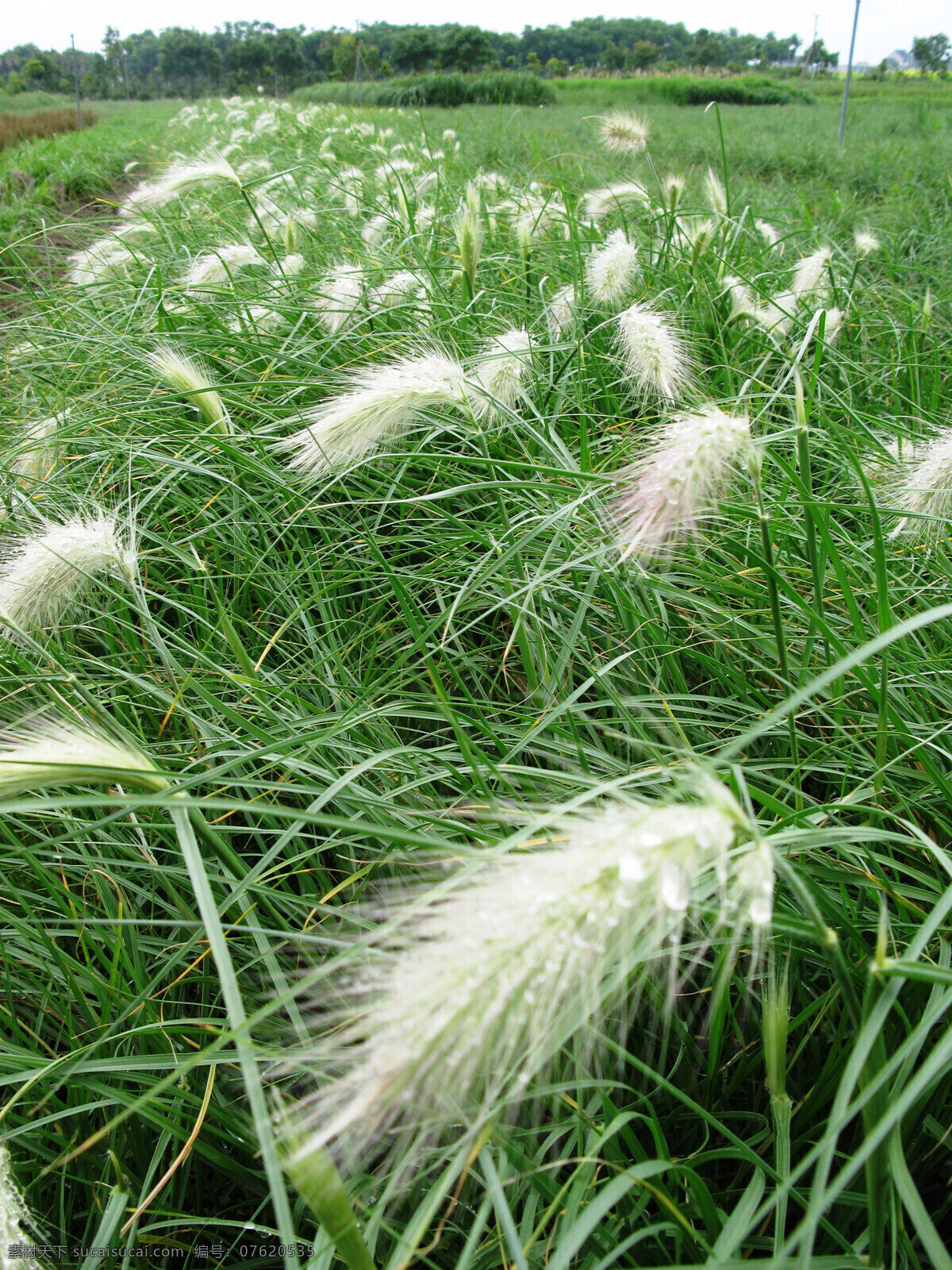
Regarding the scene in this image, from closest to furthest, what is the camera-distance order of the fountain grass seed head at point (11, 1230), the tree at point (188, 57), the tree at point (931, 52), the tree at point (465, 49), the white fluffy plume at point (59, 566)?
the fountain grass seed head at point (11, 1230) < the white fluffy plume at point (59, 566) < the tree at point (931, 52) < the tree at point (465, 49) < the tree at point (188, 57)

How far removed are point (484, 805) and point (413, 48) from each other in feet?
123

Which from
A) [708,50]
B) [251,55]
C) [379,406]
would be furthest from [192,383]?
[251,55]

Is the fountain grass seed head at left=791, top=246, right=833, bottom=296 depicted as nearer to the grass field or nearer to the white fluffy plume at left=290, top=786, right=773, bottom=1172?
the grass field

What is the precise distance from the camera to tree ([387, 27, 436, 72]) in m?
29.3

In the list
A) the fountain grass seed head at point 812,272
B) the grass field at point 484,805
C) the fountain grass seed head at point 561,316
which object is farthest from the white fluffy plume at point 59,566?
the fountain grass seed head at point 812,272

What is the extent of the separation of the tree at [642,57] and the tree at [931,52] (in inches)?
439

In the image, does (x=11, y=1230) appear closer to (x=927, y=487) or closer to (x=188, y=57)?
(x=927, y=487)

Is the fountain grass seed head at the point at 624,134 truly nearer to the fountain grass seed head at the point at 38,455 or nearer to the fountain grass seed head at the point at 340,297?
the fountain grass seed head at the point at 340,297

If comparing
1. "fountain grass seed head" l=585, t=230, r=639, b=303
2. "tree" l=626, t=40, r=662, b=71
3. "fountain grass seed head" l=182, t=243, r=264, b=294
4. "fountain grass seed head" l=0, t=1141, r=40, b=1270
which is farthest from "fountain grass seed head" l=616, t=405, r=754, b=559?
"tree" l=626, t=40, r=662, b=71

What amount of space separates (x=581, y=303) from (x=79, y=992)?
2.15 meters

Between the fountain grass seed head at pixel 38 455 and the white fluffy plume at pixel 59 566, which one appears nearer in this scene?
the white fluffy plume at pixel 59 566

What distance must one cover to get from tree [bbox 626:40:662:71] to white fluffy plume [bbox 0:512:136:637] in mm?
38645

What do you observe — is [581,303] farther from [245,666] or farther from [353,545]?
[245,666]

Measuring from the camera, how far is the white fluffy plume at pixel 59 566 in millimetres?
1172
